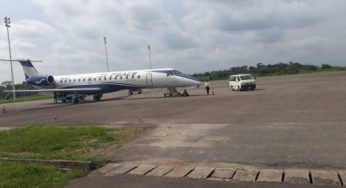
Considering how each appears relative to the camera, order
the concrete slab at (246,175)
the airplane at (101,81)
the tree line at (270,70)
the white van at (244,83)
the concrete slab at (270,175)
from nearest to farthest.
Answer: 1. the concrete slab at (270,175)
2. the concrete slab at (246,175)
3. the airplane at (101,81)
4. the white van at (244,83)
5. the tree line at (270,70)

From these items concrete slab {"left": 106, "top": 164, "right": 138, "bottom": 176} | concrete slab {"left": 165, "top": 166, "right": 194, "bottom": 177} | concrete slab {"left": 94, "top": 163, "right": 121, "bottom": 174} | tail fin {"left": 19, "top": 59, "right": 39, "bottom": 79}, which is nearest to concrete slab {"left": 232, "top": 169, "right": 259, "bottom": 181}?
concrete slab {"left": 165, "top": 166, "right": 194, "bottom": 177}

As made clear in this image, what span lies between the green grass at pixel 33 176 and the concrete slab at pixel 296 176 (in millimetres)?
4459

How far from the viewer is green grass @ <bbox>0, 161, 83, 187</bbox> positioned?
8.92 metres

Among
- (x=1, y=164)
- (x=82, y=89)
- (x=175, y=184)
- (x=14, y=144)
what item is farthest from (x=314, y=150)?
→ (x=82, y=89)

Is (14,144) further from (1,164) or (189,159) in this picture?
(189,159)

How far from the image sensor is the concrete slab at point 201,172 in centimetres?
898

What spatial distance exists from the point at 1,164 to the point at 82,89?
3498 centimetres

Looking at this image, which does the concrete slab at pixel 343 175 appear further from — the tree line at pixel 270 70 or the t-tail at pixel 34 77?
the tree line at pixel 270 70

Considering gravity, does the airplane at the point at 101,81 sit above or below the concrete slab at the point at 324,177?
above

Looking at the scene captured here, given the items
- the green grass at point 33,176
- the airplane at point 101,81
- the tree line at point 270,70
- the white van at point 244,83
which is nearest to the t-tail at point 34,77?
the airplane at point 101,81

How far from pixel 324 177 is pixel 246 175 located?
1491 millimetres

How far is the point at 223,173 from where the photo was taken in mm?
9117

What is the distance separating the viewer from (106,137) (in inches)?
575

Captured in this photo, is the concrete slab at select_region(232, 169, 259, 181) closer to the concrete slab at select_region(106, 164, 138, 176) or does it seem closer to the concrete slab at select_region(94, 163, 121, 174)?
the concrete slab at select_region(106, 164, 138, 176)
